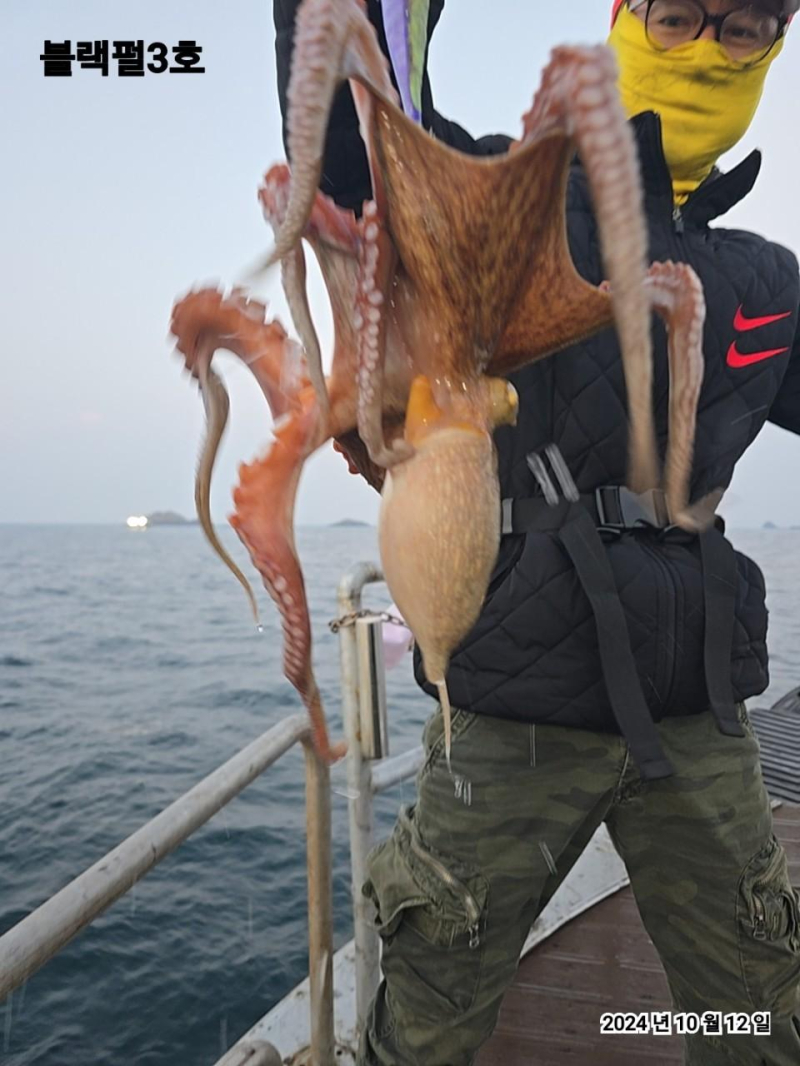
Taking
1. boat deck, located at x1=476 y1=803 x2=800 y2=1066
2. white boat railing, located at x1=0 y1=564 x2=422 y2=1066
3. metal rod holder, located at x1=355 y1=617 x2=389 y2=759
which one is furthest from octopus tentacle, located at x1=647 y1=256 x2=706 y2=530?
boat deck, located at x1=476 y1=803 x2=800 y2=1066

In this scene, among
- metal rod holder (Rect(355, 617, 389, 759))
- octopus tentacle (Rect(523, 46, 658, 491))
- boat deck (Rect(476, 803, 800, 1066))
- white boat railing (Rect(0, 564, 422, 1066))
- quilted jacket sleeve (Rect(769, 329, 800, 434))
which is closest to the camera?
octopus tentacle (Rect(523, 46, 658, 491))

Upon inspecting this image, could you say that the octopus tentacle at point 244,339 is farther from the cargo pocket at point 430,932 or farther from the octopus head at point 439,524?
the cargo pocket at point 430,932

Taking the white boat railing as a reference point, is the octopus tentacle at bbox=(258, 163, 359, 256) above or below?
above

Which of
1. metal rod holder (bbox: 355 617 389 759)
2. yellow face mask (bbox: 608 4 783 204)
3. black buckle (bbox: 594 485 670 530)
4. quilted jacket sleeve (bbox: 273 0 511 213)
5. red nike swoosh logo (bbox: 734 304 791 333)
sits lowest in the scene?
metal rod holder (bbox: 355 617 389 759)

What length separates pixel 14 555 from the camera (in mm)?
59594

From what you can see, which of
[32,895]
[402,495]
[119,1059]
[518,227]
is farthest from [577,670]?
[32,895]

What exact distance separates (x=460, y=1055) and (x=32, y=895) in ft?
24.0

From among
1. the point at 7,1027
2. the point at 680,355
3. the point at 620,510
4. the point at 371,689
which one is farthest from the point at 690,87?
the point at 7,1027

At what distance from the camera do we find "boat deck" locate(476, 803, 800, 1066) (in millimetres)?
2436

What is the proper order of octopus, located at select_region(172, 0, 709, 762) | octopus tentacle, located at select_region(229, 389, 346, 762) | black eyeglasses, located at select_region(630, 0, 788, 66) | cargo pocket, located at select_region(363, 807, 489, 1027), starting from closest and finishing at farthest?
octopus, located at select_region(172, 0, 709, 762) < octopus tentacle, located at select_region(229, 389, 346, 762) < black eyeglasses, located at select_region(630, 0, 788, 66) < cargo pocket, located at select_region(363, 807, 489, 1027)

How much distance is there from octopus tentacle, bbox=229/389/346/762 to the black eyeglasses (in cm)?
69

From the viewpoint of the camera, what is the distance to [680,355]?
746 mm

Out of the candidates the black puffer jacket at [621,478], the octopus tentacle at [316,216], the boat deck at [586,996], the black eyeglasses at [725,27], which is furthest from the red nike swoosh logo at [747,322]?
the boat deck at [586,996]

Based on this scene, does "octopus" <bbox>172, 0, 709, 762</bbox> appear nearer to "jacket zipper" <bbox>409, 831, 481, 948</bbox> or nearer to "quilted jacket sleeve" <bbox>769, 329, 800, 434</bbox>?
"jacket zipper" <bbox>409, 831, 481, 948</bbox>
